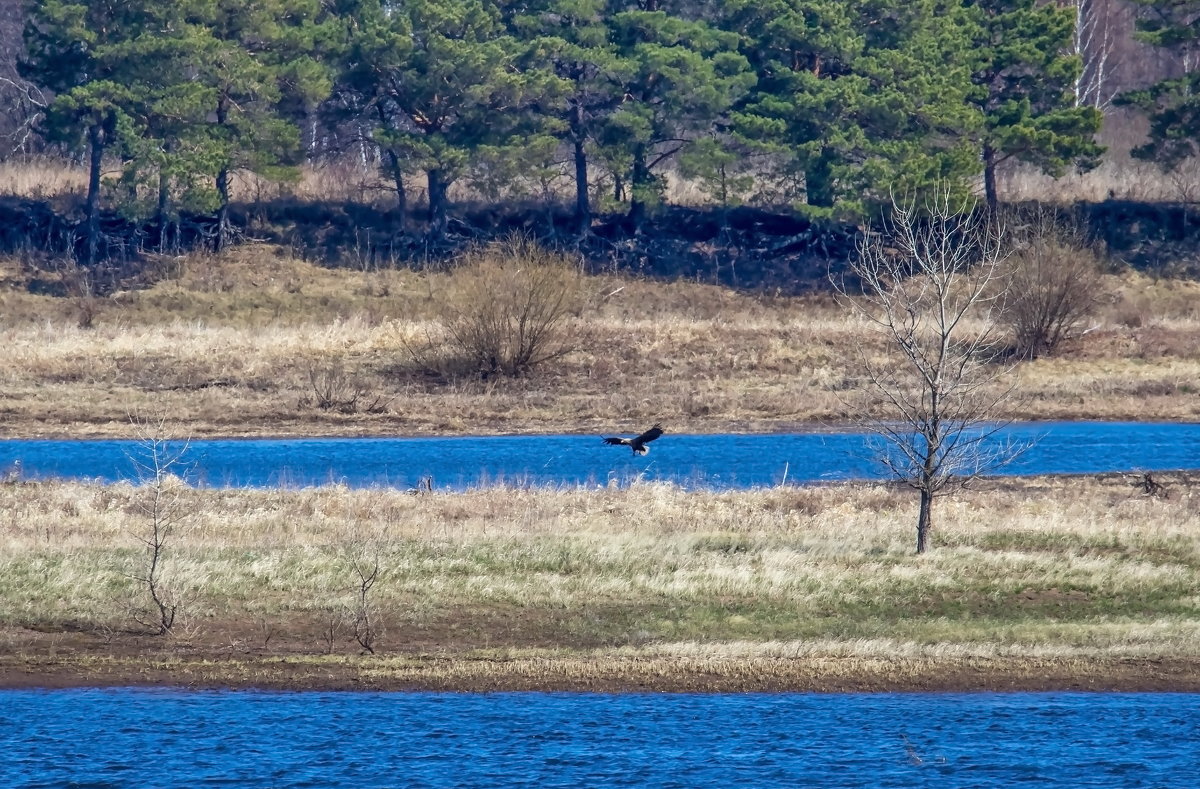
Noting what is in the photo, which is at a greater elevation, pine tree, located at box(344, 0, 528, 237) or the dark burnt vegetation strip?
pine tree, located at box(344, 0, 528, 237)

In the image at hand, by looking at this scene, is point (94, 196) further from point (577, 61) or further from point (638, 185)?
point (638, 185)

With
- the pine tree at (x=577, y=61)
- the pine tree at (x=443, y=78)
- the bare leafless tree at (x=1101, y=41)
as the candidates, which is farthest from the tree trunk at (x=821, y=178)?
the bare leafless tree at (x=1101, y=41)

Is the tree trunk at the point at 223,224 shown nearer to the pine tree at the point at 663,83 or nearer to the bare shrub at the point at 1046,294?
the pine tree at the point at 663,83

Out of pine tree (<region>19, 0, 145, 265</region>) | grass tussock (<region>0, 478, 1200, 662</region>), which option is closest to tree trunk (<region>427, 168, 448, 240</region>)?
pine tree (<region>19, 0, 145, 265</region>)

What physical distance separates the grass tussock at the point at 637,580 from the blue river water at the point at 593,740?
1138 millimetres

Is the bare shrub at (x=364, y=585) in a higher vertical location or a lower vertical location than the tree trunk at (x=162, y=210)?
lower

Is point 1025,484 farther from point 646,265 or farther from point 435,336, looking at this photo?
point 646,265

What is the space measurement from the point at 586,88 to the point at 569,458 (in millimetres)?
25418

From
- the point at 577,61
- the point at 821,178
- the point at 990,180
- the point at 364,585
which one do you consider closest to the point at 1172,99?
the point at 990,180

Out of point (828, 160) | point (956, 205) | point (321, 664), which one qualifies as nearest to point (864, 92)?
point (828, 160)

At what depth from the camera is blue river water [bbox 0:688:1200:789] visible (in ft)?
44.5

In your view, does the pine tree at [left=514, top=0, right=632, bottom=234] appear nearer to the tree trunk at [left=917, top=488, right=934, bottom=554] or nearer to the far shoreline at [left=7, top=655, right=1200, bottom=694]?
the tree trunk at [left=917, top=488, right=934, bottom=554]

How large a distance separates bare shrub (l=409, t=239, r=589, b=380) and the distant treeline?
1050 centimetres

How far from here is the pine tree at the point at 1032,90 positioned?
5325 centimetres
